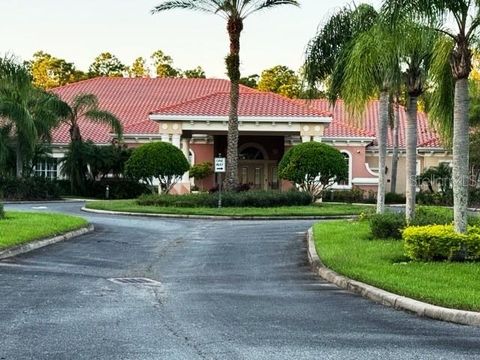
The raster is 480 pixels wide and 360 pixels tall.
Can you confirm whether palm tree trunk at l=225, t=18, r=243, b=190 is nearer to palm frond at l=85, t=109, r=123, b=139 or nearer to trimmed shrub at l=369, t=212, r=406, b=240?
palm frond at l=85, t=109, r=123, b=139

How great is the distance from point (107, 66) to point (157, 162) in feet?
155

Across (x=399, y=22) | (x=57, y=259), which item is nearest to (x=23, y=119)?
(x=57, y=259)

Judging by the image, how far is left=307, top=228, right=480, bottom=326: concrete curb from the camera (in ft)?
28.5

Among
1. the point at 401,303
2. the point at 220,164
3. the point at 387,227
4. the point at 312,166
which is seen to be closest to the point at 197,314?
the point at 401,303

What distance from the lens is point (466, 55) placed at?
43.5ft

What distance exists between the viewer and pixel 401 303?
9.59m

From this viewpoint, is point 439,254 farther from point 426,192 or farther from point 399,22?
point 426,192

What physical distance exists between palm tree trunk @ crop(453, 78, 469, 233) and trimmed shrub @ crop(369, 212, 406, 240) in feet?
11.1

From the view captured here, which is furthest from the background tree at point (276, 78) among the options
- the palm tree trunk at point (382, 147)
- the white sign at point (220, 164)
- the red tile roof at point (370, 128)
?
the palm tree trunk at point (382, 147)

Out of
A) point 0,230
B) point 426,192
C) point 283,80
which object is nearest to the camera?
point 0,230

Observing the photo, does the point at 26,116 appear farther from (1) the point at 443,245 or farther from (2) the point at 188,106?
(1) the point at 443,245

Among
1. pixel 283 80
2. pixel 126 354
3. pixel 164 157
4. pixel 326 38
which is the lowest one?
pixel 126 354

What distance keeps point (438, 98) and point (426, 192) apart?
2481 centimetres

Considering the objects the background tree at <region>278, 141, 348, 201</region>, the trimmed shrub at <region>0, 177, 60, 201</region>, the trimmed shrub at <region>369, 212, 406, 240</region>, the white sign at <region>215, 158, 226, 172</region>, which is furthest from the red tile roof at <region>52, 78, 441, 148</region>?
the trimmed shrub at <region>369, 212, 406, 240</region>
